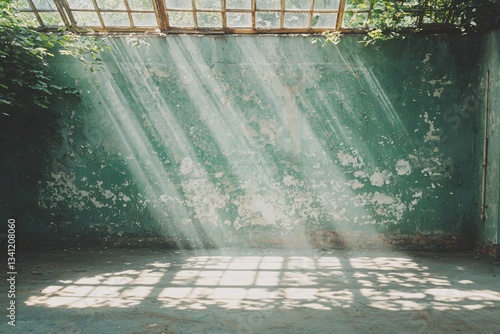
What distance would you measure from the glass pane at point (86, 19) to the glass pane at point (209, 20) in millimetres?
1467

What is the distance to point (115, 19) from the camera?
531 cm

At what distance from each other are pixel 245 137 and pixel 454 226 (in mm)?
3236

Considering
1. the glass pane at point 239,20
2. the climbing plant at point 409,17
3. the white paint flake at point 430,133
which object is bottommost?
the white paint flake at point 430,133

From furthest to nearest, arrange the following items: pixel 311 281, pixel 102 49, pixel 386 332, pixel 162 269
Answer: pixel 102 49 < pixel 162 269 < pixel 311 281 < pixel 386 332

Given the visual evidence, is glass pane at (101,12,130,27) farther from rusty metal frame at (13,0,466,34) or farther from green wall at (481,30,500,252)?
green wall at (481,30,500,252)

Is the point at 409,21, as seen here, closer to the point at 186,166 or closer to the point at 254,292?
the point at 186,166

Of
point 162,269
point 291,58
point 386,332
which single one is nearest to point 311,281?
point 386,332

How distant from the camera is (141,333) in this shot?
275 centimetres

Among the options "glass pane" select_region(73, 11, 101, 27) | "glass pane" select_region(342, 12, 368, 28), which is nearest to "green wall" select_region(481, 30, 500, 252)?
"glass pane" select_region(342, 12, 368, 28)

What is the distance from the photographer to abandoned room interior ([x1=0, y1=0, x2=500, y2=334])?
16.7ft

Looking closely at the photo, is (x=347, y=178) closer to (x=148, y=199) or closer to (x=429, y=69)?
Answer: (x=429, y=69)

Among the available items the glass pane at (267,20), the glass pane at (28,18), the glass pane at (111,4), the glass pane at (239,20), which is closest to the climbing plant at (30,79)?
the glass pane at (28,18)

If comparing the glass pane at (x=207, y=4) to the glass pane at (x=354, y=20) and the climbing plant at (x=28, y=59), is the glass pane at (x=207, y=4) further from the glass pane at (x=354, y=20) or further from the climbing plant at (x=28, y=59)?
the glass pane at (x=354, y=20)

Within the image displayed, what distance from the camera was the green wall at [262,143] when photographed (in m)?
5.25
